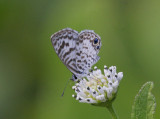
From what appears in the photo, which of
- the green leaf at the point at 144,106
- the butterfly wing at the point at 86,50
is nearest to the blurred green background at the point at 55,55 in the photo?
the butterfly wing at the point at 86,50

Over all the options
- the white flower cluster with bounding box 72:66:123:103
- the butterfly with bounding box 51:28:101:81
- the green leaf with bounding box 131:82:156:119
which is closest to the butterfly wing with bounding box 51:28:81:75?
the butterfly with bounding box 51:28:101:81

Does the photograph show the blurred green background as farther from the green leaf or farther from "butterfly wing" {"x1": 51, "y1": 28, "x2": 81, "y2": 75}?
the green leaf

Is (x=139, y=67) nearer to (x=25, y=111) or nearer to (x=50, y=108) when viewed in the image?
(x=50, y=108)

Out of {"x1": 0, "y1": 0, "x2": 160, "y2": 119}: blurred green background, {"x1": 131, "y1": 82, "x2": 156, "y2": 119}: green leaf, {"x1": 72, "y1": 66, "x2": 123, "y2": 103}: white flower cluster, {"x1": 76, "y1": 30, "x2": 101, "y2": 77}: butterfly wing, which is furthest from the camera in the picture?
{"x1": 0, "y1": 0, "x2": 160, "y2": 119}: blurred green background

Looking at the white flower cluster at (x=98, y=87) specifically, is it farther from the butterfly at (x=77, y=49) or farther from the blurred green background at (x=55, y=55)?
the blurred green background at (x=55, y=55)

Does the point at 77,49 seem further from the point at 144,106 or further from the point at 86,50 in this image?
the point at 144,106

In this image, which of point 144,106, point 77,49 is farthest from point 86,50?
point 144,106

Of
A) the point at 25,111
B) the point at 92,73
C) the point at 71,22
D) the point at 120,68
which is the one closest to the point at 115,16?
the point at 71,22
